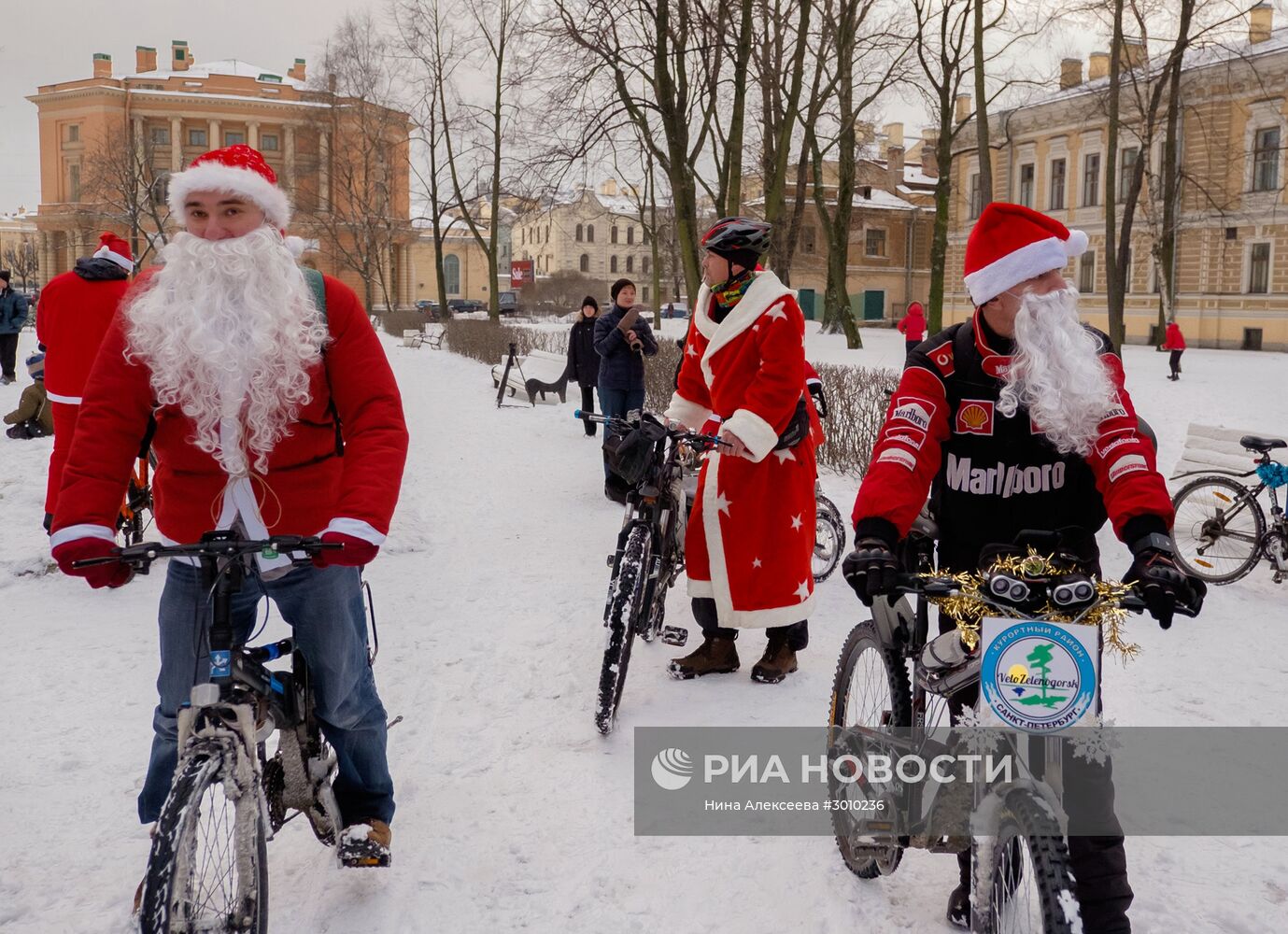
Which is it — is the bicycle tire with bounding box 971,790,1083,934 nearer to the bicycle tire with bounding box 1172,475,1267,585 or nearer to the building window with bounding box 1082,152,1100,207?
the bicycle tire with bounding box 1172,475,1267,585

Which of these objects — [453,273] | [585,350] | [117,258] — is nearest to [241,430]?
[117,258]

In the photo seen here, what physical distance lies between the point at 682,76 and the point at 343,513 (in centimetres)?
1523

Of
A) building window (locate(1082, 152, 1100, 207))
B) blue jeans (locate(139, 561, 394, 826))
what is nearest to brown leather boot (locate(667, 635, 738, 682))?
blue jeans (locate(139, 561, 394, 826))

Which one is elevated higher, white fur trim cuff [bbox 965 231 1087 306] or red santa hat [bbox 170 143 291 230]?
red santa hat [bbox 170 143 291 230]

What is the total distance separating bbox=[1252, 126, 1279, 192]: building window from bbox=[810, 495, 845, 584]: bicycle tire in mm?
36439

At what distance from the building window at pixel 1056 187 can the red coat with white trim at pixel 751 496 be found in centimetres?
4390

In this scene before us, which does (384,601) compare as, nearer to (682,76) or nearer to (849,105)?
(682,76)

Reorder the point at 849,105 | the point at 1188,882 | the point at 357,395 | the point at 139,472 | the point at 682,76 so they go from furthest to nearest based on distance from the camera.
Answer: the point at 849,105, the point at 682,76, the point at 139,472, the point at 1188,882, the point at 357,395

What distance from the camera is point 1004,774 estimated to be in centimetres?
243

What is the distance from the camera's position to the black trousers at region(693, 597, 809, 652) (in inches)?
206

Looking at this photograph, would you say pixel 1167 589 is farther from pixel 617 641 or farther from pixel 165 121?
pixel 165 121

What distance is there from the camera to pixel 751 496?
507 cm

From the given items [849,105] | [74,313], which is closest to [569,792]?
[74,313]

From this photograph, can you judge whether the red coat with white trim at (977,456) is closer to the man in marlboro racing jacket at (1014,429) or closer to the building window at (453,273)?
the man in marlboro racing jacket at (1014,429)
